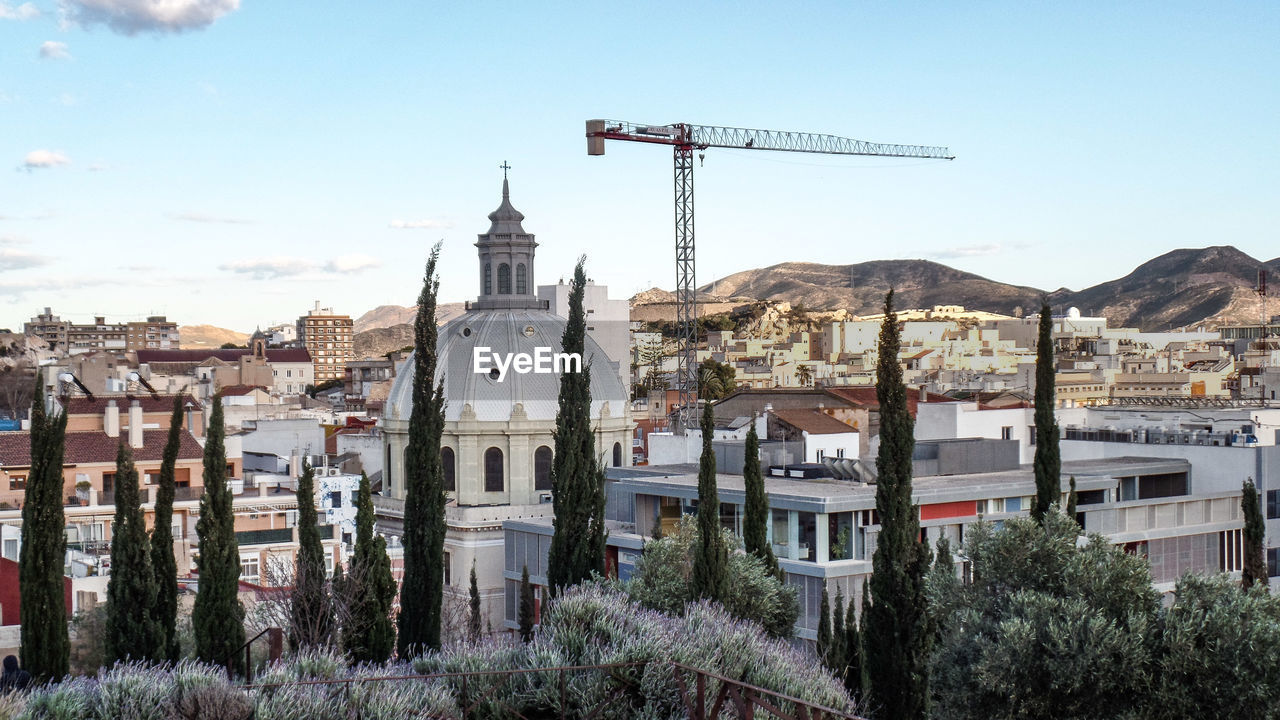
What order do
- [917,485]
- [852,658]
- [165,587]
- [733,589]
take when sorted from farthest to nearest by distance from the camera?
[917,485] < [165,587] < [733,589] < [852,658]

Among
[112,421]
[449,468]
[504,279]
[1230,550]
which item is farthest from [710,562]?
[504,279]

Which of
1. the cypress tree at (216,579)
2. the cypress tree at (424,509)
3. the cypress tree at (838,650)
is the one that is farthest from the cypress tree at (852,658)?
the cypress tree at (216,579)

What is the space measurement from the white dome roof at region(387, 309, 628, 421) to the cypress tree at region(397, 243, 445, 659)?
22.0 m

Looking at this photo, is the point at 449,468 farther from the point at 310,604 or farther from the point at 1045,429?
the point at 1045,429

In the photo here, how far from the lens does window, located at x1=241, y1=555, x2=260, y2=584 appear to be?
37.4 m

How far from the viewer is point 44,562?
24531 millimetres

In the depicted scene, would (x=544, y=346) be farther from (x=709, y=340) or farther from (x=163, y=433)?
(x=709, y=340)

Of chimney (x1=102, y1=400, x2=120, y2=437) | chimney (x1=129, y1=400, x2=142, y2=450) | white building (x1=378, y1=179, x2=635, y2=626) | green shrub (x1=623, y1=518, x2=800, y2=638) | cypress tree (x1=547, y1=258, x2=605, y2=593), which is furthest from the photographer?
white building (x1=378, y1=179, x2=635, y2=626)

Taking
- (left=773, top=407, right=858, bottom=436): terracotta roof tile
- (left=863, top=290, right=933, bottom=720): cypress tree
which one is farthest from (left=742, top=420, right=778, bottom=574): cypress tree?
(left=773, top=407, right=858, bottom=436): terracotta roof tile

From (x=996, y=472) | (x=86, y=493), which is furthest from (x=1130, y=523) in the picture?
(x=86, y=493)

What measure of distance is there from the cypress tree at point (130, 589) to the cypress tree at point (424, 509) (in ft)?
15.2

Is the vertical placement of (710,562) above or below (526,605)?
above

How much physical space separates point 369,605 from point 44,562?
6.00 m

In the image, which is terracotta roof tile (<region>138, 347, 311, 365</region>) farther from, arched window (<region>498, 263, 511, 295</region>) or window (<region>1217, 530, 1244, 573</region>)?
window (<region>1217, 530, 1244, 573</region>)
